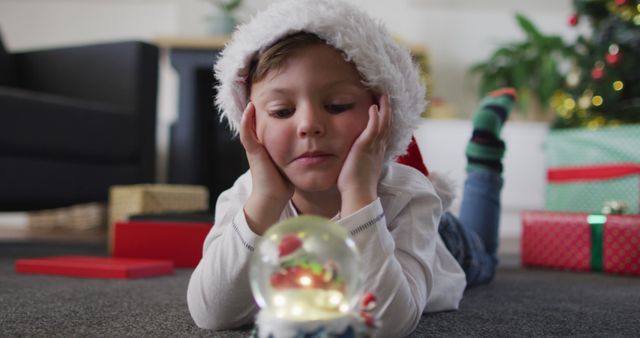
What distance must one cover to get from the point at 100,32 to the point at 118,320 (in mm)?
2861

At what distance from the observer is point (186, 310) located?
0.84m

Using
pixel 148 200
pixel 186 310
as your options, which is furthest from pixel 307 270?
pixel 148 200

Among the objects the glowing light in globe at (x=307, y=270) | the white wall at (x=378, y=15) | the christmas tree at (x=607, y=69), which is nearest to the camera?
the glowing light in globe at (x=307, y=270)

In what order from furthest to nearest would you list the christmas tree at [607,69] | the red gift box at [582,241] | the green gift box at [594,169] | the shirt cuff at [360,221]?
the christmas tree at [607,69]
the green gift box at [594,169]
the red gift box at [582,241]
the shirt cuff at [360,221]

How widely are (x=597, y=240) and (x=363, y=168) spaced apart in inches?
41.3

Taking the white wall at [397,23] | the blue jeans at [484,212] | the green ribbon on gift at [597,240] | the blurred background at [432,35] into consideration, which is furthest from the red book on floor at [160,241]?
the white wall at [397,23]

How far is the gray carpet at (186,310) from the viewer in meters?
0.71

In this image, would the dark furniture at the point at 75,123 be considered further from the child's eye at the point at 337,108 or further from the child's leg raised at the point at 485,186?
the child's eye at the point at 337,108

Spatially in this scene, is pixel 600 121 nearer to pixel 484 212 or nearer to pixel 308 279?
pixel 484 212

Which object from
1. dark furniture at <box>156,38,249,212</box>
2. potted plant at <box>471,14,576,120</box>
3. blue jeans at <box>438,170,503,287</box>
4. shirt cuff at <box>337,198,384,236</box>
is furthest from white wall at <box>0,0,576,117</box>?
shirt cuff at <box>337,198,384,236</box>

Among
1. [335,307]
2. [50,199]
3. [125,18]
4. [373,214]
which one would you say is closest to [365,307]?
[335,307]

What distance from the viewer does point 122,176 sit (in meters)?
1.90

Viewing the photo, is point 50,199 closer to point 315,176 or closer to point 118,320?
point 118,320

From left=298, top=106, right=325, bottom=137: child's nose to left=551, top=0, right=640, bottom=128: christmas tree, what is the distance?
1502 millimetres
